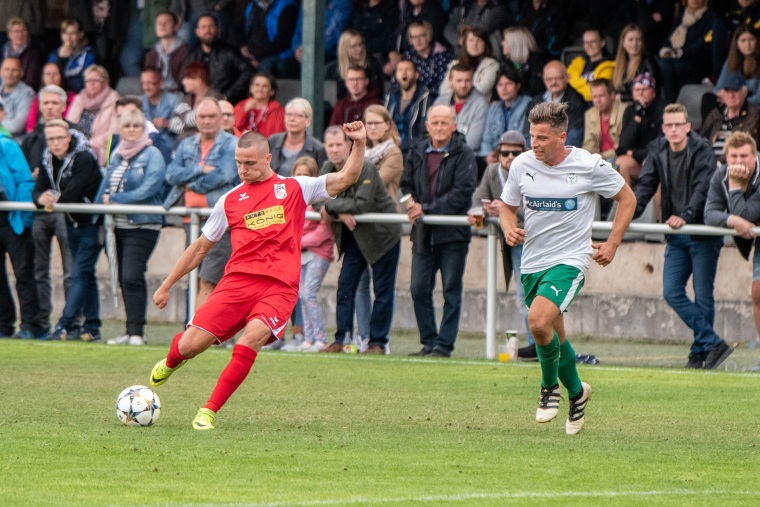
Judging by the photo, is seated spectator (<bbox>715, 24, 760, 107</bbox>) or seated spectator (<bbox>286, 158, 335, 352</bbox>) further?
seated spectator (<bbox>715, 24, 760, 107</bbox>)

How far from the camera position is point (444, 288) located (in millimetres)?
13828

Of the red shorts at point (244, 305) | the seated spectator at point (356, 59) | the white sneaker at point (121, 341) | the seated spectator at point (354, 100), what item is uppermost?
the seated spectator at point (356, 59)

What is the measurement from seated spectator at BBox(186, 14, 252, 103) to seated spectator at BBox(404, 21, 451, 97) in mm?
2448

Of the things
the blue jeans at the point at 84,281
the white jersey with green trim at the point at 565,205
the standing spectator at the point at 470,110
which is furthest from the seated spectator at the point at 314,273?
the white jersey with green trim at the point at 565,205

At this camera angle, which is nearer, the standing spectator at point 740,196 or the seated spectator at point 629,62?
the standing spectator at point 740,196

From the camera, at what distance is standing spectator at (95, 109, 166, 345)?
14562 mm

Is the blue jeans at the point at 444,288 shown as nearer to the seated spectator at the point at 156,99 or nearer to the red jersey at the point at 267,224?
the red jersey at the point at 267,224

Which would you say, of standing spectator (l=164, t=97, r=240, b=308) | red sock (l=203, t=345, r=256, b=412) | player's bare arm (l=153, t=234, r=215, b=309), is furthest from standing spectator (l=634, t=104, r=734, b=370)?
red sock (l=203, t=345, r=256, b=412)

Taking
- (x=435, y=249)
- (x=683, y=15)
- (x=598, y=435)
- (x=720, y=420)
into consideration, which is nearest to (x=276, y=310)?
(x=598, y=435)

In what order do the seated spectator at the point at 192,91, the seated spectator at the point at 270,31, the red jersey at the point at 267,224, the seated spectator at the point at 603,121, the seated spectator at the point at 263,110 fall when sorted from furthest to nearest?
the seated spectator at the point at 270,31, the seated spectator at the point at 192,91, the seated spectator at the point at 263,110, the seated spectator at the point at 603,121, the red jersey at the point at 267,224

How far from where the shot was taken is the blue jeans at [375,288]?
13891 mm

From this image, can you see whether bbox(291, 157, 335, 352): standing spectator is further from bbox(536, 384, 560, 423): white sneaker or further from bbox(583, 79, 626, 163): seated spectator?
bbox(536, 384, 560, 423): white sneaker

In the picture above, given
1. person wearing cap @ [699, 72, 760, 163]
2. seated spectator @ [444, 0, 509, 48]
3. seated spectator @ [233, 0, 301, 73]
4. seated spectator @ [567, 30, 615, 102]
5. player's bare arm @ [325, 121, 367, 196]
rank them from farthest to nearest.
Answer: seated spectator @ [233, 0, 301, 73] → seated spectator @ [444, 0, 509, 48] → seated spectator @ [567, 30, 615, 102] → person wearing cap @ [699, 72, 760, 163] → player's bare arm @ [325, 121, 367, 196]

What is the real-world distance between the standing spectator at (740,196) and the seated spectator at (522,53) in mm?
4494
